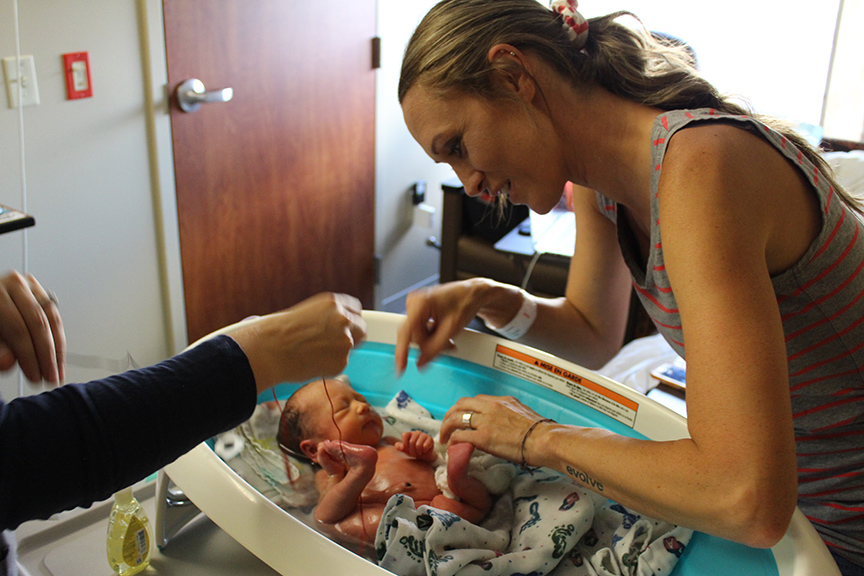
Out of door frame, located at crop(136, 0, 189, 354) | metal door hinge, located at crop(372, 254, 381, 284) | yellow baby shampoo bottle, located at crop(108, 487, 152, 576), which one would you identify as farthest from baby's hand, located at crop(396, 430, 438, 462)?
metal door hinge, located at crop(372, 254, 381, 284)

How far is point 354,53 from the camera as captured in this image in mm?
2896

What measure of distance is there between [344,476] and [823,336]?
778 millimetres

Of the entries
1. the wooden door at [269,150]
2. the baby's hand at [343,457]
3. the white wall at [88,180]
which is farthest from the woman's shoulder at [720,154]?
the wooden door at [269,150]

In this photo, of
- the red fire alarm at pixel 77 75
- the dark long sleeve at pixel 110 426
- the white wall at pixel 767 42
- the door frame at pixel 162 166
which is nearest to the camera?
the dark long sleeve at pixel 110 426

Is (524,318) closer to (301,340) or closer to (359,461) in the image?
(359,461)

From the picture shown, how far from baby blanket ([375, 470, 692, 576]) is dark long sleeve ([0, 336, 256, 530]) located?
1.24ft

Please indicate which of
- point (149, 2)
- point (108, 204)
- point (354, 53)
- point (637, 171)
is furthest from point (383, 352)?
point (354, 53)

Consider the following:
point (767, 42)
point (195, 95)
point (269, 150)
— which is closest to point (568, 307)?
point (195, 95)

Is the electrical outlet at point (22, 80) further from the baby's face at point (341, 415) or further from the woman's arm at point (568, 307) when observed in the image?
the woman's arm at point (568, 307)

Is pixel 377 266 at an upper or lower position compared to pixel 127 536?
lower

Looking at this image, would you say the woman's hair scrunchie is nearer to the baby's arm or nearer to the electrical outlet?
the baby's arm

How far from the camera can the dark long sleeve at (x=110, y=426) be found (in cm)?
63

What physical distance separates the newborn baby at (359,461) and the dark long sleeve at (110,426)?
46 centimetres

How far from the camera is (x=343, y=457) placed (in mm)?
1205
